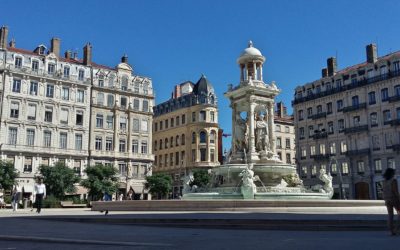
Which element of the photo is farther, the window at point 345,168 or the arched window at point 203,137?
the arched window at point 203,137

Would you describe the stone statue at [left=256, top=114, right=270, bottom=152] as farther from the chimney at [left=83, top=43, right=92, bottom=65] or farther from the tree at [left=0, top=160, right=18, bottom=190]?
the chimney at [left=83, top=43, right=92, bottom=65]

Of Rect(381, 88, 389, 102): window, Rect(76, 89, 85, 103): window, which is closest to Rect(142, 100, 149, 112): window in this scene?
Rect(76, 89, 85, 103): window

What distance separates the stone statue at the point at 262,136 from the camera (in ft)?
83.5

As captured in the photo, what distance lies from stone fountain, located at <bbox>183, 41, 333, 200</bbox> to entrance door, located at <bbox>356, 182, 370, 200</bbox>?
108 ft

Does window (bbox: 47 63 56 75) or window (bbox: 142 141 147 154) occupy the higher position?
window (bbox: 47 63 56 75)

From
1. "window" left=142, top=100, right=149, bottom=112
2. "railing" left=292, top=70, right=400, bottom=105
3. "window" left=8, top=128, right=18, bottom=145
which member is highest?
"railing" left=292, top=70, right=400, bottom=105

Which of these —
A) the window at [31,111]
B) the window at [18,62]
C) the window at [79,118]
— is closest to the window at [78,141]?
the window at [79,118]

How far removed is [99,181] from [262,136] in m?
29.8

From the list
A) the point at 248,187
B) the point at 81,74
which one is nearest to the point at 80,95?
the point at 81,74

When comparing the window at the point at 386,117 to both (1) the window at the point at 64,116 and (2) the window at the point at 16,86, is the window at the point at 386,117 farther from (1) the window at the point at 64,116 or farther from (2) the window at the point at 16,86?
(2) the window at the point at 16,86

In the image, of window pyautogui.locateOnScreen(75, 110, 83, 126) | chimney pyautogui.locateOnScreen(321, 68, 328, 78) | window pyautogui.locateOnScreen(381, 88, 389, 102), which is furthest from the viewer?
chimney pyautogui.locateOnScreen(321, 68, 328, 78)

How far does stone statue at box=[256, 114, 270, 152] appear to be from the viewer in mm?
25448

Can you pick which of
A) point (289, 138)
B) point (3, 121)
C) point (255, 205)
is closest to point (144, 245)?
point (255, 205)

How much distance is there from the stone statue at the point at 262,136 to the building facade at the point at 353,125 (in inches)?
1303
